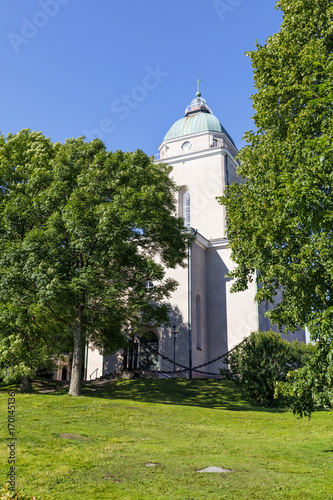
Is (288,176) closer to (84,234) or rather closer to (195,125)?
(84,234)

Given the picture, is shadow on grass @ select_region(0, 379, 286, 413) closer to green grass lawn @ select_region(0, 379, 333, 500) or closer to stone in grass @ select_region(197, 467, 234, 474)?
green grass lawn @ select_region(0, 379, 333, 500)

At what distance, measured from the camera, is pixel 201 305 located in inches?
1183

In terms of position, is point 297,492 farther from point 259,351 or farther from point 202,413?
point 259,351

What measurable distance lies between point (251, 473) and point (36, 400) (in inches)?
440

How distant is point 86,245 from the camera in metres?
17.7

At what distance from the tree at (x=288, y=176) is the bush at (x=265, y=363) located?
570cm

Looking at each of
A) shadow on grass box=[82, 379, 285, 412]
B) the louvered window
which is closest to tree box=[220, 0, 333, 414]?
shadow on grass box=[82, 379, 285, 412]

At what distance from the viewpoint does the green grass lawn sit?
705 centimetres

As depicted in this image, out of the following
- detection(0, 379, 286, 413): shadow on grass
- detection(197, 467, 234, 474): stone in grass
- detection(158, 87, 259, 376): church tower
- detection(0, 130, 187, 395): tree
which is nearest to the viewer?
detection(197, 467, 234, 474): stone in grass

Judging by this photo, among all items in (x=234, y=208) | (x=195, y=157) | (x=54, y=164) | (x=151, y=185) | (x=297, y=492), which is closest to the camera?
(x=297, y=492)

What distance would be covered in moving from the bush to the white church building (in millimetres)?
6578

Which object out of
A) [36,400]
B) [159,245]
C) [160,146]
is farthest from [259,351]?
[160,146]

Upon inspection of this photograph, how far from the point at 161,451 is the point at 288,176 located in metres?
6.86

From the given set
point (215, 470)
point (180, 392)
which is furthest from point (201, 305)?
point (215, 470)
